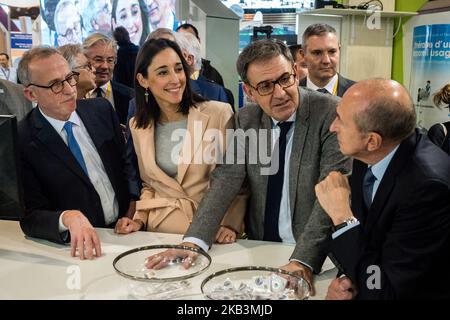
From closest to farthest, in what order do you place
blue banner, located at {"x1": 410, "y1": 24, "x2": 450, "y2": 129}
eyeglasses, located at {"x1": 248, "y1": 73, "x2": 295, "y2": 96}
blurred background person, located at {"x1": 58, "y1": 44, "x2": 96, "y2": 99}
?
1. eyeglasses, located at {"x1": 248, "y1": 73, "x2": 295, "y2": 96}
2. blurred background person, located at {"x1": 58, "y1": 44, "x2": 96, "y2": 99}
3. blue banner, located at {"x1": 410, "y1": 24, "x2": 450, "y2": 129}

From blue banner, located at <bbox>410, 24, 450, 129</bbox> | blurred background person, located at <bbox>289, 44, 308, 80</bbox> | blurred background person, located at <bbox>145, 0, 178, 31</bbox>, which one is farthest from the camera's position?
blurred background person, located at <bbox>145, 0, 178, 31</bbox>

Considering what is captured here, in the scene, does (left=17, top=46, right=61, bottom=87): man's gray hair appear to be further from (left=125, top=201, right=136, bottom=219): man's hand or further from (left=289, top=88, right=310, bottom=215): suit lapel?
(left=289, top=88, right=310, bottom=215): suit lapel

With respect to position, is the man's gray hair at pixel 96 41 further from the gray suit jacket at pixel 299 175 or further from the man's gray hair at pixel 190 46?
the gray suit jacket at pixel 299 175

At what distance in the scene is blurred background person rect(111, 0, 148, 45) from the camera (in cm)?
683

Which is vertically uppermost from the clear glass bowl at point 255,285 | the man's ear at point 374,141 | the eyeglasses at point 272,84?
the eyeglasses at point 272,84

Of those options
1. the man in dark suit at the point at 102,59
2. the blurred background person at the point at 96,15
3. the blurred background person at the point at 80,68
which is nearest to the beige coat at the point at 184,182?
the blurred background person at the point at 80,68

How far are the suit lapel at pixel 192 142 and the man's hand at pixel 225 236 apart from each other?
0.31 meters

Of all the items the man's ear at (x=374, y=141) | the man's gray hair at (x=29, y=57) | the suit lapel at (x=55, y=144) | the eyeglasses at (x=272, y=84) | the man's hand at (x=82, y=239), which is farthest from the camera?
the man's gray hair at (x=29, y=57)

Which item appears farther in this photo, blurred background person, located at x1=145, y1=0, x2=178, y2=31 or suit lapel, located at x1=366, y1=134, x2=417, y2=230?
blurred background person, located at x1=145, y1=0, x2=178, y2=31

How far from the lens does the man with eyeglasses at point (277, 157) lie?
1874 millimetres

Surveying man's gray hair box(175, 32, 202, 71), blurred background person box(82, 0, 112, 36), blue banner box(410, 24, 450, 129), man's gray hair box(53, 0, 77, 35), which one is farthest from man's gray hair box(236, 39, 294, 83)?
man's gray hair box(53, 0, 77, 35)

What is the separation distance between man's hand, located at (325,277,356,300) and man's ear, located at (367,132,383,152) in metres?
0.41

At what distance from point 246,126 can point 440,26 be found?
3889mm

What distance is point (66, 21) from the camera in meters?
6.88
